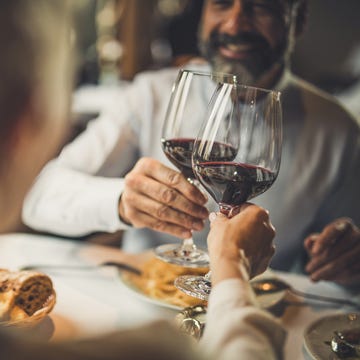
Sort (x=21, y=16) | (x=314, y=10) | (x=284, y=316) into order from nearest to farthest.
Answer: (x=21, y=16) → (x=284, y=316) → (x=314, y=10)

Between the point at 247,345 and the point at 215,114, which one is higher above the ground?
the point at 215,114

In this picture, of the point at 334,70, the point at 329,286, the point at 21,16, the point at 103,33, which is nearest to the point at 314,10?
the point at 334,70

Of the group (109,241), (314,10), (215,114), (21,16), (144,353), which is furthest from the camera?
(109,241)

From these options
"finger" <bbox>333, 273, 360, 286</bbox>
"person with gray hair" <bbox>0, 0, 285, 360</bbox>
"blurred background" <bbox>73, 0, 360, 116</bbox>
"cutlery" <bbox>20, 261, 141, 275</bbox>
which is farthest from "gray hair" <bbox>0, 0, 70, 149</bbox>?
"blurred background" <bbox>73, 0, 360, 116</bbox>

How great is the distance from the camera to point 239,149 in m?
0.80

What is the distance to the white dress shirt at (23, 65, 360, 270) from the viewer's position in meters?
1.49

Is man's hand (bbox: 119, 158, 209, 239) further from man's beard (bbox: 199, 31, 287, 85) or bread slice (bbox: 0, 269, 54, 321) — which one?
man's beard (bbox: 199, 31, 287, 85)

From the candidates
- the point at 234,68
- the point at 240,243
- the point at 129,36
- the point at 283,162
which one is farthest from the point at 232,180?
the point at 129,36

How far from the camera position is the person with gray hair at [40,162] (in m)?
0.54

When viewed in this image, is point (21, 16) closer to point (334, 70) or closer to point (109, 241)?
point (334, 70)

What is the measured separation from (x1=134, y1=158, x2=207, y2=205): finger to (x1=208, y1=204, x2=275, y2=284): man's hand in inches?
8.4

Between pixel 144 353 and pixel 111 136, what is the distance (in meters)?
1.16

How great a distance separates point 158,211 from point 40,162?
282 mm

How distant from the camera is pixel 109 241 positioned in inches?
82.7
